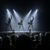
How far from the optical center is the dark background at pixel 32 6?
33.7 feet

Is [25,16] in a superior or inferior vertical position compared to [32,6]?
inferior

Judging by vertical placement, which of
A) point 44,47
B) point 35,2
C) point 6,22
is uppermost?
point 35,2

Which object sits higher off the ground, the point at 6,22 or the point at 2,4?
the point at 2,4

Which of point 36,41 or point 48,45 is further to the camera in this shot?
point 36,41

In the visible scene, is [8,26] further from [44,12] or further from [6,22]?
[44,12]

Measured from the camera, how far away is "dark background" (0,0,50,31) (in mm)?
10281

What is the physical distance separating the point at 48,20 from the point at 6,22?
10.4 ft

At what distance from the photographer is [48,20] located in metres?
10.3

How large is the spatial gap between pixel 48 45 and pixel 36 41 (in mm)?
718

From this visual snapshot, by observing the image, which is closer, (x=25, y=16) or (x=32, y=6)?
(x=32, y=6)

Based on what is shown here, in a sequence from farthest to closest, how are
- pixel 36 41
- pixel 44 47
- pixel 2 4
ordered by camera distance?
pixel 2 4, pixel 36 41, pixel 44 47

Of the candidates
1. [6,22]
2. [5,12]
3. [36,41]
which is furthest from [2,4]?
[36,41]

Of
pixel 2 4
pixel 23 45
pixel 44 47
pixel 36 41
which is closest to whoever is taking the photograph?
pixel 23 45

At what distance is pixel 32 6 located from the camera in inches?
410
